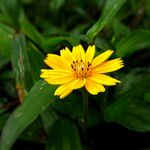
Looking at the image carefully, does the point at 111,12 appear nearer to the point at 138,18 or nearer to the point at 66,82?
the point at 66,82

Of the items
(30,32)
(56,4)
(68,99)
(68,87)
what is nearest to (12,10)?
(30,32)

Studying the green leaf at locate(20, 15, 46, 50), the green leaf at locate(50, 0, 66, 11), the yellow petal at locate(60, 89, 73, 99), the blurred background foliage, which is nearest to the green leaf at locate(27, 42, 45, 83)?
the blurred background foliage

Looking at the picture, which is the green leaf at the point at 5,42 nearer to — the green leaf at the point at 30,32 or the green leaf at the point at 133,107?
the green leaf at the point at 30,32

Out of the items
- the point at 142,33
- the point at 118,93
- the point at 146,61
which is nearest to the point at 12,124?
the point at 118,93

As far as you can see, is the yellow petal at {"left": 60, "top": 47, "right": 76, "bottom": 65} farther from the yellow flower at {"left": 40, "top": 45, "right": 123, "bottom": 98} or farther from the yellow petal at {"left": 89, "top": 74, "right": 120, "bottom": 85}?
the yellow petal at {"left": 89, "top": 74, "right": 120, "bottom": 85}

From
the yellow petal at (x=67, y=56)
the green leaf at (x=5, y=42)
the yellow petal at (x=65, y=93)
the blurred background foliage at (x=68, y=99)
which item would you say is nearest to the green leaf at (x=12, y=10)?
the blurred background foliage at (x=68, y=99)

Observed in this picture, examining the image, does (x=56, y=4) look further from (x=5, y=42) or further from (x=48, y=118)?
(x=48, y=118)

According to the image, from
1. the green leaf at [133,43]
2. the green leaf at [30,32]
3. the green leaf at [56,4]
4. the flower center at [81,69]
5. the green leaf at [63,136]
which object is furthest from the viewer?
the green leaf at [56,4]
